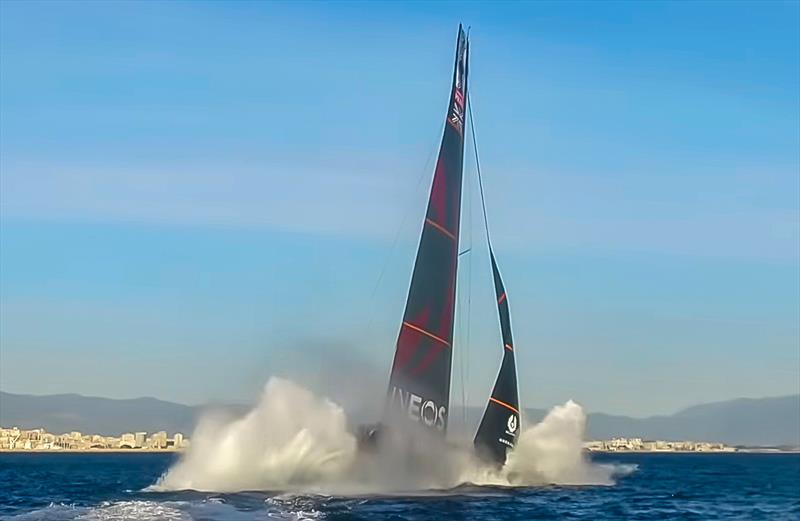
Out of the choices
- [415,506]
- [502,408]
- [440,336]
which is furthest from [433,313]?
[415,506]

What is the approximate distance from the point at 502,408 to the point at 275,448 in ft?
32.9

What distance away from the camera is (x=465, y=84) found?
50281 mm

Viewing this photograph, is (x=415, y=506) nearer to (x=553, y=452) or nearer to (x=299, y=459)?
(x=299, y=459)

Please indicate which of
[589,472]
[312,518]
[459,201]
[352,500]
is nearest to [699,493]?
[589,472]

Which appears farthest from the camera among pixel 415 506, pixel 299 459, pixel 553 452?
pixel 553 452

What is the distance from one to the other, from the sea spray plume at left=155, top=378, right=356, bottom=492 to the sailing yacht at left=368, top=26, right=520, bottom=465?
224 cm

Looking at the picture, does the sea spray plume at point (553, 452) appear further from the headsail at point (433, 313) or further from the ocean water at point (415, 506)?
the headsail at point (433, 313)

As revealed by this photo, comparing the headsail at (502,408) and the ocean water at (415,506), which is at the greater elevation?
the headsail at (502,408)

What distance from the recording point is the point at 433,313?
46.1 m

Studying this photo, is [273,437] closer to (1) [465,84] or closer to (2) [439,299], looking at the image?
(2) [439,299]

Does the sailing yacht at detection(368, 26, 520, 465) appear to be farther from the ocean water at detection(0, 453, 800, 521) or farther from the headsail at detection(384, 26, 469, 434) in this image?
the ocean water at detection(0, 453, 800, 521)

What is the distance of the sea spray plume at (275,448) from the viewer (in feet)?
149

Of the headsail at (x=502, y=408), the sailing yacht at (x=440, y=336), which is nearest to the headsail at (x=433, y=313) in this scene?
the sailing yacht at (x=440, y=336)

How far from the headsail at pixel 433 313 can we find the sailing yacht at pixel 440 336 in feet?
0.12
